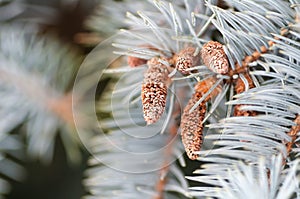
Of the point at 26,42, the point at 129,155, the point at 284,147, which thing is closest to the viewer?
the point at 284,147

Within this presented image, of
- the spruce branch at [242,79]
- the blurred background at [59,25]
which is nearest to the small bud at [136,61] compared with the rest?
the spruce branch at [242,79]

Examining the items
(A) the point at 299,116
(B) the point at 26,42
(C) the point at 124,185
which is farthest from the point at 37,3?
(A) the point at 299,116

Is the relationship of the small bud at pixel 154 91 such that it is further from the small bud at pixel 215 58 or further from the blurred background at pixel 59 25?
the blurred background at pixel 59 25

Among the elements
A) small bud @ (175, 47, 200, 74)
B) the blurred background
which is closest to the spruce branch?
small bud @ (175, 47, 200, 74)

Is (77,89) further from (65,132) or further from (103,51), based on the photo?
(65,132)

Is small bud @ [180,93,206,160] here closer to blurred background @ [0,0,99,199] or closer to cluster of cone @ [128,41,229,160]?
cluster of cone @ [128,41,229,160]

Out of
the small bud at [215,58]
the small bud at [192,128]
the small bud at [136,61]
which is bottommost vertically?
the small bud at [192,128]

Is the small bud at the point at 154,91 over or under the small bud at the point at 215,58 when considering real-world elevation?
under
